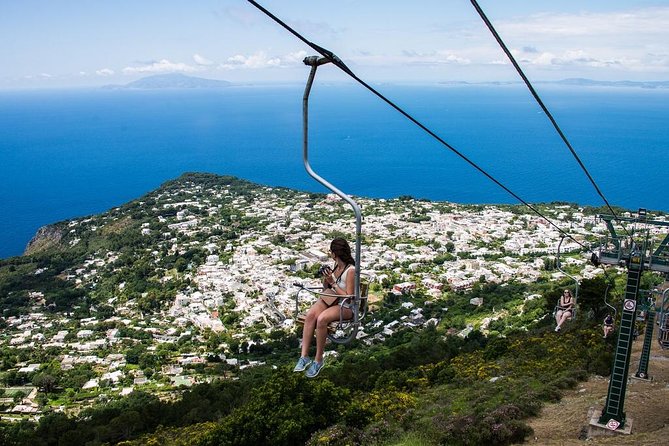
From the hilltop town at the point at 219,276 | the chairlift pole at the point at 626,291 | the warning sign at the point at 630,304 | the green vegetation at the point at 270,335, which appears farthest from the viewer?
the hilltop town at the point at 219,276

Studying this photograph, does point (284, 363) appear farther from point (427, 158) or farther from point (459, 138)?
point (459, 138)

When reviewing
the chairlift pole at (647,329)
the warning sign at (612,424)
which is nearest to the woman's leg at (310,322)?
the chairlift pole at (647,329)

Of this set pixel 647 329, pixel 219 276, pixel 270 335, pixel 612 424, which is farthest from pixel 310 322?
pixel 219 276

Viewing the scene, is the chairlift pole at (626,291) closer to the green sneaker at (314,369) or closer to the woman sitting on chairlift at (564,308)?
the woman sitting on chairlift at (564,308)

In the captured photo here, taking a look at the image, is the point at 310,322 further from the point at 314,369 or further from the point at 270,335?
the point at 270,335

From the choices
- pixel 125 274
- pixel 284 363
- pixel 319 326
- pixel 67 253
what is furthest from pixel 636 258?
pixel 67 253
